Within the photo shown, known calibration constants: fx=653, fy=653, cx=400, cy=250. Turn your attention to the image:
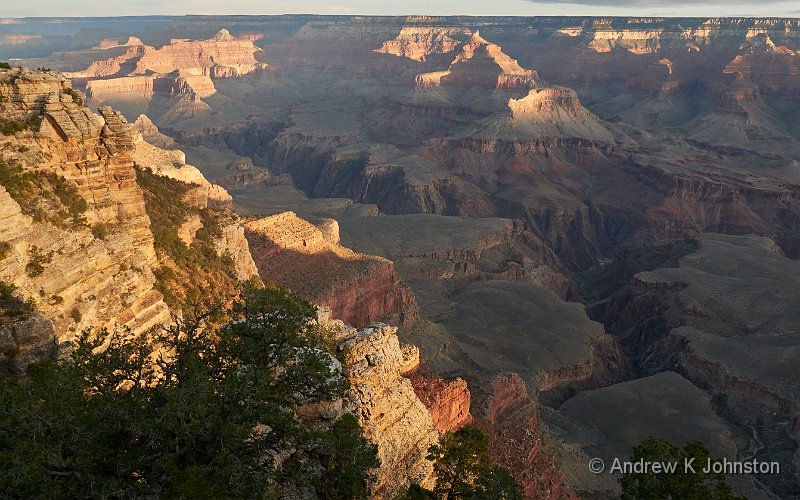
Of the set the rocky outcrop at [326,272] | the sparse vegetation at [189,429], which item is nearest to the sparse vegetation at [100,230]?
the sparse vegetation at [189,429]

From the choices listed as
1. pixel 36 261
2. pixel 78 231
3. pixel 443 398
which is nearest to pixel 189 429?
pixel 36 261

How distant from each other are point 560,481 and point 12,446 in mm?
29588

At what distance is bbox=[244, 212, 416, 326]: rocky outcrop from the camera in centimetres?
6144

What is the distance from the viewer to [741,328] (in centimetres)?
8262

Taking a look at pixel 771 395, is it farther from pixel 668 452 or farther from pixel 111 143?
pixel 111 143

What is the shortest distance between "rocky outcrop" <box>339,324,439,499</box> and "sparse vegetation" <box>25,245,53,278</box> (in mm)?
11440

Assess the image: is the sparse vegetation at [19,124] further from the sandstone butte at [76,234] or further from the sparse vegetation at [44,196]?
the sparse vegetation at [44,196]

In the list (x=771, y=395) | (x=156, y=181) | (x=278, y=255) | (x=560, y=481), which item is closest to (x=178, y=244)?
(x=156, y=181)

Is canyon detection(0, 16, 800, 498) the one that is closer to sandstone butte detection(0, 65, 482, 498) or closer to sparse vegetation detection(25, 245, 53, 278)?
sandstone butte detection(0, 65, 482, 498)

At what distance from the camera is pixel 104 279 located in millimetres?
26484

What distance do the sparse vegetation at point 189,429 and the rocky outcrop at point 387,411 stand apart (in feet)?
3.58

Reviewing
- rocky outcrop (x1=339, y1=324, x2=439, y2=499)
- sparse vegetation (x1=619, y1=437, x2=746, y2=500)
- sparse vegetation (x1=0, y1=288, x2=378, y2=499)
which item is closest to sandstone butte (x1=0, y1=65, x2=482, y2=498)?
rocky outcrop (x1=339, y1=324, x2=439, y2=499)

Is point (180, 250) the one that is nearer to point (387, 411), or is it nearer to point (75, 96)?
point (75, 96)

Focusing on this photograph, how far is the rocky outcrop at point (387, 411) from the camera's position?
76.3 feet
